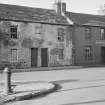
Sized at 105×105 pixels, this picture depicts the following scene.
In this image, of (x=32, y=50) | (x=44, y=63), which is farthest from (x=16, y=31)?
(x=44, y=63)

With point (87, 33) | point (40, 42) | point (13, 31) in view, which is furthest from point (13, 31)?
point (87, 33)

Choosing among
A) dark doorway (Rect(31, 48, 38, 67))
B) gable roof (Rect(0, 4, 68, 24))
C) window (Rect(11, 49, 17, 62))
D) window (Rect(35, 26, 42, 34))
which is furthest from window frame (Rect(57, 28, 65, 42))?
window (Rect(11, 49, 17, 62))

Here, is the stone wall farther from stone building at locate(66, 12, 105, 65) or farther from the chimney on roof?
the chimney on roof

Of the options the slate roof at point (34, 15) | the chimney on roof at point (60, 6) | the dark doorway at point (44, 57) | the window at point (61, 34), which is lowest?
the dark doorway at point (44, 57)

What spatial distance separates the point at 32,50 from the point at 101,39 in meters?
12.4

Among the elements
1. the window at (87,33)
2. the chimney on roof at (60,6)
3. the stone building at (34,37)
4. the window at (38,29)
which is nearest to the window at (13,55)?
the stone building at (34,37)

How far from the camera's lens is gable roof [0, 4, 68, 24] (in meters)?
23.2

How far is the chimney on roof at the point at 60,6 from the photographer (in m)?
28.8

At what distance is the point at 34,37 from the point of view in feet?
78.9

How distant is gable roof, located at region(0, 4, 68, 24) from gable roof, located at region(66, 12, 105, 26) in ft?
9.00

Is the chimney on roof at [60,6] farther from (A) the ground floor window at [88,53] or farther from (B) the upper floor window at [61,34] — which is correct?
(A) the ground floor window at [88,53]

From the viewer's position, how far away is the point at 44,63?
2473 centimetres

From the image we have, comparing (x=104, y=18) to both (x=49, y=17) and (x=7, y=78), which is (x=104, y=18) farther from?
(x=7, y=78)

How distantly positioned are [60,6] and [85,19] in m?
4.77
